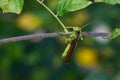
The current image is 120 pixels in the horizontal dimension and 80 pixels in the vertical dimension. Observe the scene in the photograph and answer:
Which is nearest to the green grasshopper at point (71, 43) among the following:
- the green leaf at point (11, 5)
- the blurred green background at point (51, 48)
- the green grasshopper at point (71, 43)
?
the green grasshopper at point (71, 43)

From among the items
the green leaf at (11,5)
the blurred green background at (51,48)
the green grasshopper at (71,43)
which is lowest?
the blurred green background at (51,48)

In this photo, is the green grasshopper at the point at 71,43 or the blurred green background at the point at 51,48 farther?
the blurred green background at the point at 51,48

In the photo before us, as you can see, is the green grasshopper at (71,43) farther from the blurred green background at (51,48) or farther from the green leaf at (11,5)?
the blurred green background at (51,48)

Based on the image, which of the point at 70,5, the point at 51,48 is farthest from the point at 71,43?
the point at 51,48

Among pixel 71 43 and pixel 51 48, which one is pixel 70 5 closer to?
pixel 71 43

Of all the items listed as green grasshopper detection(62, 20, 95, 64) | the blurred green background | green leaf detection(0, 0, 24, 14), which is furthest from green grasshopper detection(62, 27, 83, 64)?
the blurred green background

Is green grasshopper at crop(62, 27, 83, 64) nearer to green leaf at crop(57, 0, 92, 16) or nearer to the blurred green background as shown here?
green leaf at crop(57, 0, 92, 16)
